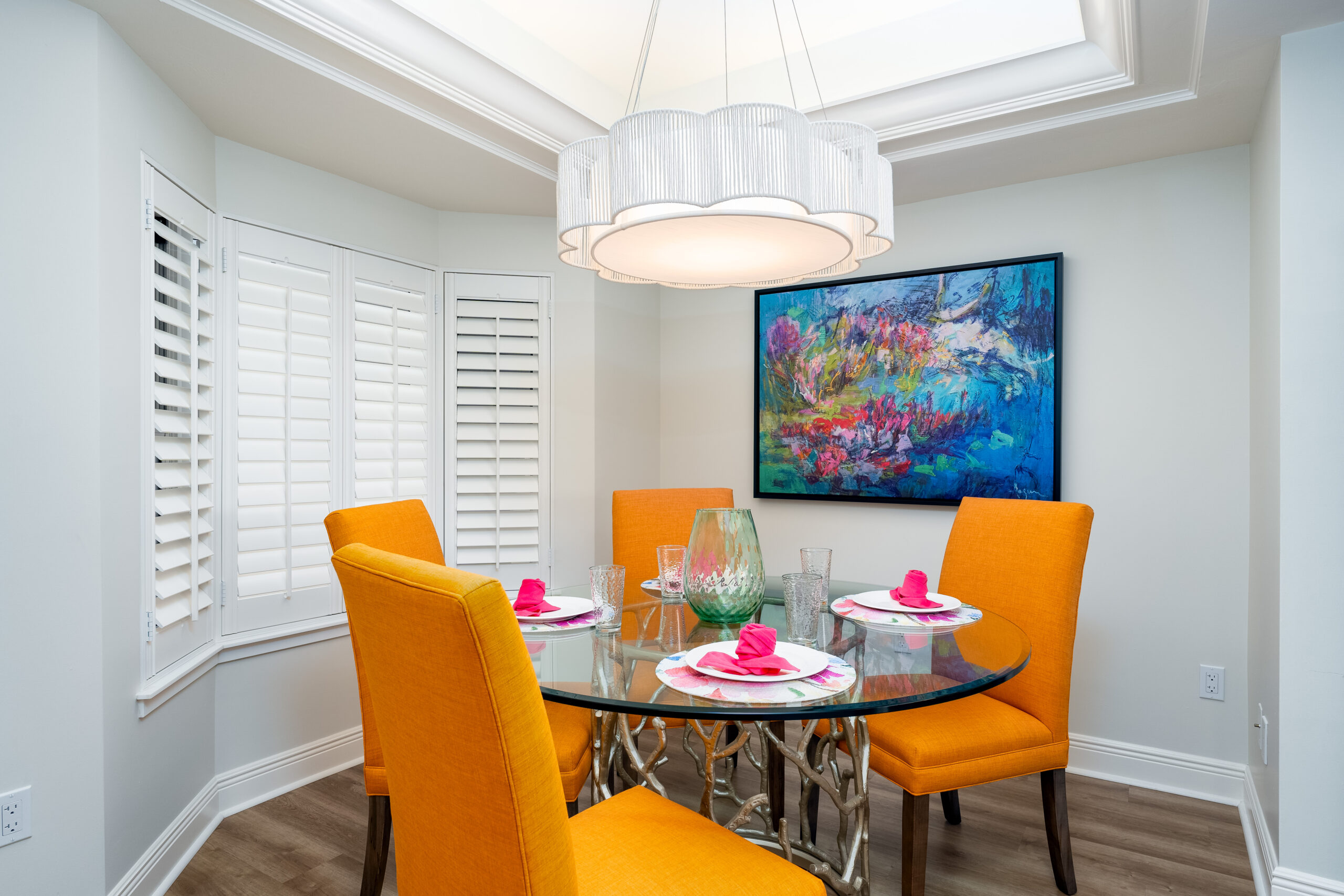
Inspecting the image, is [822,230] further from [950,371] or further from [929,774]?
[950,371]

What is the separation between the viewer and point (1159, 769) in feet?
8.73

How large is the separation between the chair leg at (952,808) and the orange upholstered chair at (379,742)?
1.26 meters

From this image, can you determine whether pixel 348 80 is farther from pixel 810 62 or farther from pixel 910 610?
pixel 910 610

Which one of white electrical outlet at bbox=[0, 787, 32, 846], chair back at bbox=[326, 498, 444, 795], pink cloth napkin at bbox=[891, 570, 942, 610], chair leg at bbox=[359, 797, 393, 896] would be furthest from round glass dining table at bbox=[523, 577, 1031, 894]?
white electrical outlet at bbox=[0, 787, 32, 846]

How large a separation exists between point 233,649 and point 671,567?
167cm

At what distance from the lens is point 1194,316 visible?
2.64 meters

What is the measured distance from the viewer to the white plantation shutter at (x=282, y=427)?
8.52 ft

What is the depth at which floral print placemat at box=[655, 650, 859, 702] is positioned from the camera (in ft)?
4.13

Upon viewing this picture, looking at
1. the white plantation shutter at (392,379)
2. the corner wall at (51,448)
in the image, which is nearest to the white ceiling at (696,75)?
the corner wall at (51,448)

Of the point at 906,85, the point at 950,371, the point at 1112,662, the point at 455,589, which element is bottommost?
the point at 1112,662

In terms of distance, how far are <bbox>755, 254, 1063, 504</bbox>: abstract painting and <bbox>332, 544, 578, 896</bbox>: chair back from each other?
251 cm

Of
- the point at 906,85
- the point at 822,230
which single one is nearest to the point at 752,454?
the point at 906,85

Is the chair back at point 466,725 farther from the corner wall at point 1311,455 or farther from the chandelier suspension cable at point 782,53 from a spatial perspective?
the chandelier suspension cable at point 782,53

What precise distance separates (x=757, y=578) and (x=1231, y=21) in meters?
1.86
